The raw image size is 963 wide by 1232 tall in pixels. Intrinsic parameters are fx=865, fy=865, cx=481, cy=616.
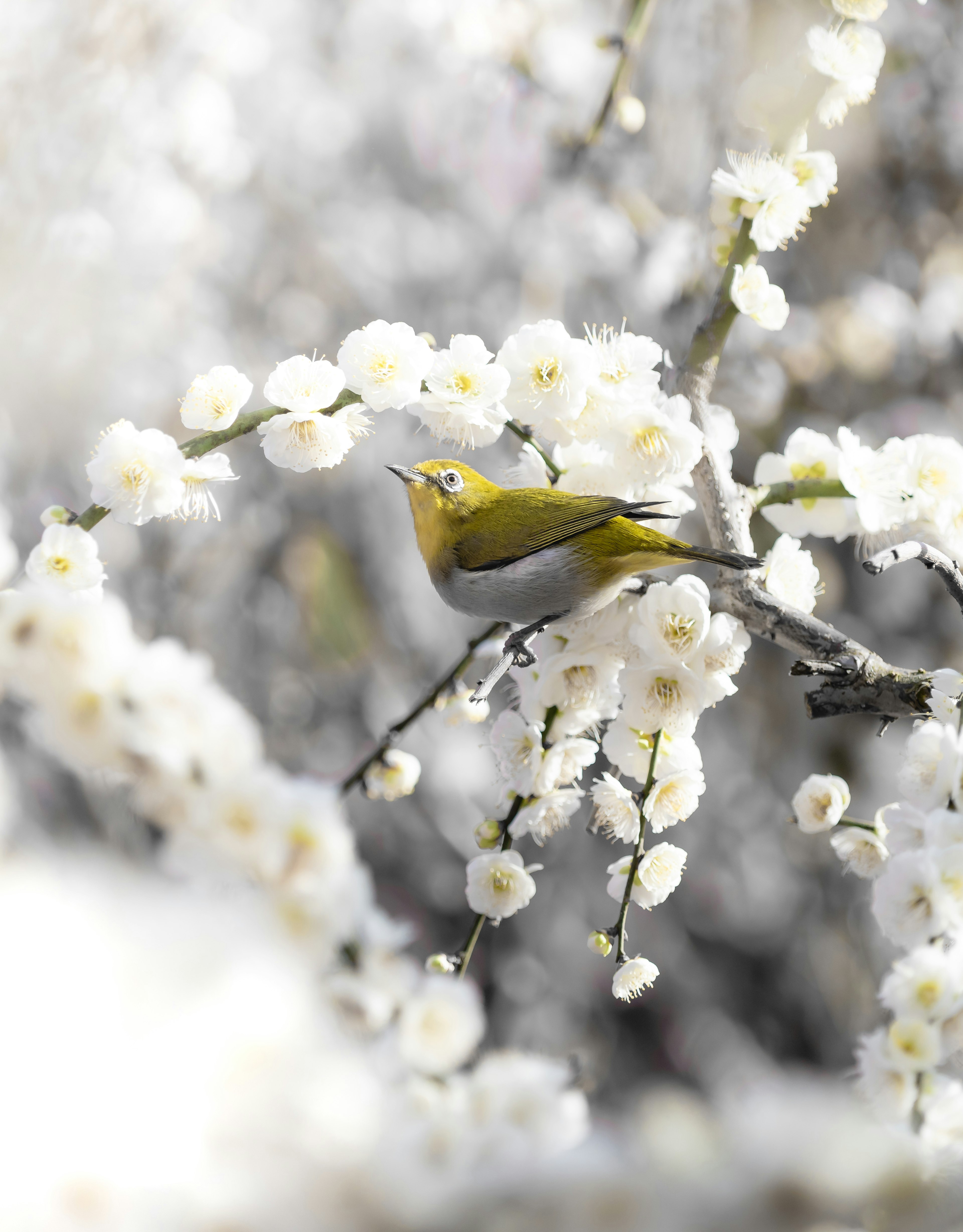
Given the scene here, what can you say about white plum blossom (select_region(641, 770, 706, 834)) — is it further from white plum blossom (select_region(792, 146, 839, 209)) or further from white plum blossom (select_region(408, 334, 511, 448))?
white plum blossom (select_region(792, 146, 839, 209))

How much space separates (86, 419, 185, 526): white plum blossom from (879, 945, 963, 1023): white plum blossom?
16.1 inches

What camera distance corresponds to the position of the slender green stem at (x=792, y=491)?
481 mm

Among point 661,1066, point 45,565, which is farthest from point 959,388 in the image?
point 45,565

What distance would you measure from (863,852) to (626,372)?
299mm

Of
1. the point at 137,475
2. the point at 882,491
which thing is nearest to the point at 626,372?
the point at 882,491

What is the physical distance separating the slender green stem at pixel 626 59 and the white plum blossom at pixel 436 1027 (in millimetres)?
743

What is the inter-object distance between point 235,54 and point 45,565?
1181mm

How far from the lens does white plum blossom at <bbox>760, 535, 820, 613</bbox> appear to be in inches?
19.0

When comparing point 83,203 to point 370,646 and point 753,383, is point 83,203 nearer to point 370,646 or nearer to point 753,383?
point 370,646

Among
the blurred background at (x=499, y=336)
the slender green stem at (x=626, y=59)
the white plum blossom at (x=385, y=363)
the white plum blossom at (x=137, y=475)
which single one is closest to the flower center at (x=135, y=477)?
the white plum blossom at (x=137, y=475)

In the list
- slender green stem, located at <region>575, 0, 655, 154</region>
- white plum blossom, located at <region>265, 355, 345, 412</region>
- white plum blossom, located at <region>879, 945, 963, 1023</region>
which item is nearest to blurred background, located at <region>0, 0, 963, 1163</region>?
slender green stem, located at <region>575, 0, 655, 154</region>

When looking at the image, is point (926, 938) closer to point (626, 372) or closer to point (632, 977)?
point (632, 977)

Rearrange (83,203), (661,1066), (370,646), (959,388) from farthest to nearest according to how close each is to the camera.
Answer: (959,388) < (370,646) < (661,1066) < (83,203)

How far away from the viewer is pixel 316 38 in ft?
4.91
